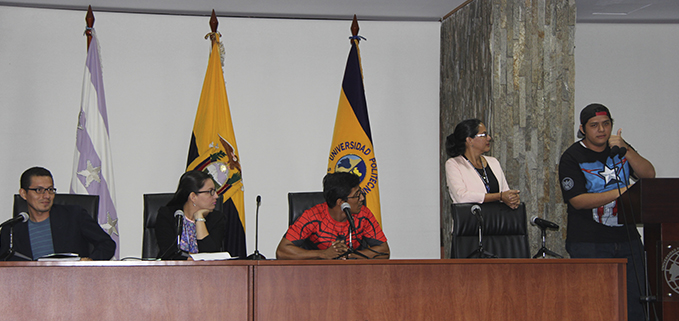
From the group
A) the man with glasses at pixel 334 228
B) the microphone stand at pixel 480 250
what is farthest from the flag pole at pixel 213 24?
the microphone stand at pixel 480 250

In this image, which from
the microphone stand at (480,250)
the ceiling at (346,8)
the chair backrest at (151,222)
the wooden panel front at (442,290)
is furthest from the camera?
the ceiling at (346,8)

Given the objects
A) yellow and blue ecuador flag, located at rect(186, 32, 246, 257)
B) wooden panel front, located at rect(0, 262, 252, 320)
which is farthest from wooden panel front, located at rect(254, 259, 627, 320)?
yellow and blue ecuador flag, located at rect(186, 32, 246, 257)

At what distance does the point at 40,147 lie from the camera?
442 cm

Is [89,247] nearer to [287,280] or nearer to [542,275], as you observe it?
[287,280]

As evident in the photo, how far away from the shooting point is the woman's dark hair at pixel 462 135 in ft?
10.9

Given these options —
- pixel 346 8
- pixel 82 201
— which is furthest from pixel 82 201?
pixel 346 8

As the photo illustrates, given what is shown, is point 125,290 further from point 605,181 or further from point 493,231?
point 605,181

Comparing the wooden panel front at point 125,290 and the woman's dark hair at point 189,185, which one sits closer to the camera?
the wooden panel front at point 125,290

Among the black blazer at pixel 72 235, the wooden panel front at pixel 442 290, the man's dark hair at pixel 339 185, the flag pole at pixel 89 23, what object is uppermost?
the flag pole at pixel 89 23

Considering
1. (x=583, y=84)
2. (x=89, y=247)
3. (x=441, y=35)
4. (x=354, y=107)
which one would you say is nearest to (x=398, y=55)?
(x=441, y=35)

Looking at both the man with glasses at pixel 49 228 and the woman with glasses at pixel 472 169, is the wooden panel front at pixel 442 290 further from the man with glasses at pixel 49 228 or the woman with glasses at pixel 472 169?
the man with glasses at pixel 49 228

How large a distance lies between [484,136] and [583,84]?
1.99 metres

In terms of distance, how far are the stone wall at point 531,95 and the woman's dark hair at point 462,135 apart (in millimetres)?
688

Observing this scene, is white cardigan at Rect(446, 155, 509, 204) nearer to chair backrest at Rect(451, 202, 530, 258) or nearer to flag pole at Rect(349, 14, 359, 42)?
chair backrest at Rect(451, 202, 530, 258)
